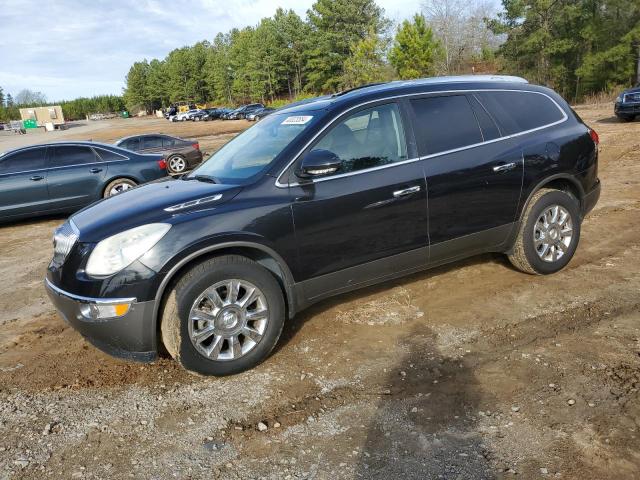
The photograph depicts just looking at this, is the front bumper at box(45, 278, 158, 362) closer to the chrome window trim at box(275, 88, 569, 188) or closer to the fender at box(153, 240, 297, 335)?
the fender at box(153, 240, 297, 335)

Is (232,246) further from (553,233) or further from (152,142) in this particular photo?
(152,142)

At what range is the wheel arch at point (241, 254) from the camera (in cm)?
340

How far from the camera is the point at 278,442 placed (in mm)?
2932

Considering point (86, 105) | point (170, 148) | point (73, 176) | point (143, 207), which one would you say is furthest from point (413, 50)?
point (86, 105)

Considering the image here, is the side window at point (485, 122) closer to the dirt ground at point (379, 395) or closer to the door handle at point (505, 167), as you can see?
the door handle at point (505, 167)

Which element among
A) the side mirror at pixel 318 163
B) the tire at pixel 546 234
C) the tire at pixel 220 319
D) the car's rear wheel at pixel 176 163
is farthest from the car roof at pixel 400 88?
the car's rear wheel at pixel 176 163

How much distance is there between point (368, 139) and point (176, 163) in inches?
553

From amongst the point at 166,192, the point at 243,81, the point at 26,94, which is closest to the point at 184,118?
the point at 243,81

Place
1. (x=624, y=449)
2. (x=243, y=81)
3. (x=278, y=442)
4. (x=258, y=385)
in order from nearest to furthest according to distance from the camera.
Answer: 1. (x=624, y=449)
2. (x=278, y=442)
3. (x=258, y=385)
4. (x=243, y=81)

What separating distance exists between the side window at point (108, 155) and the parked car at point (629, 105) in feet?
54.4

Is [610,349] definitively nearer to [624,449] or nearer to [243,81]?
[624,449]

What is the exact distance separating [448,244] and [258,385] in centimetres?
199

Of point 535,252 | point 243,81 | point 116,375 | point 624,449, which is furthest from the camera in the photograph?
→ point 243,81

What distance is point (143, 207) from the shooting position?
3.66 m
